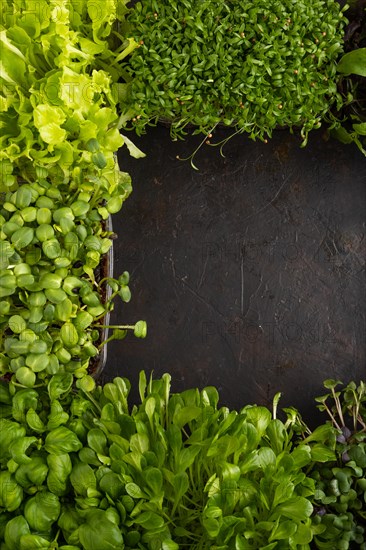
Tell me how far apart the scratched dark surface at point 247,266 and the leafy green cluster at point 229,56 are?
0.31m

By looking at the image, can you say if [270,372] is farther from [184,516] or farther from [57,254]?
[57,254]

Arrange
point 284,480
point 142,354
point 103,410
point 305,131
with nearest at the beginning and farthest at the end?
1. point 284,480
2. point 103,410
3. point 305,131
4. point 142,354

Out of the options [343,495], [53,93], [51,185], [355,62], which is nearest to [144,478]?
[343,495]

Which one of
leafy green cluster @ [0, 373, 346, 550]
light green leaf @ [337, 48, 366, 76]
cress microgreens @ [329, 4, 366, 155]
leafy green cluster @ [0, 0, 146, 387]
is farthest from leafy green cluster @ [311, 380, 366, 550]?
light green leaf @ [337, 48, 366, 76]

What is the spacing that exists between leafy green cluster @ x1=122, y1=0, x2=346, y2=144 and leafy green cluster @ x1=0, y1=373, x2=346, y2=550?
0.66 meters

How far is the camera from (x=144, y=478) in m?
1.11

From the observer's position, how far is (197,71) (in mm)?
1364

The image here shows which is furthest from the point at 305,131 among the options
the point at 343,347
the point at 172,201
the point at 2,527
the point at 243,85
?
the point at 2,527

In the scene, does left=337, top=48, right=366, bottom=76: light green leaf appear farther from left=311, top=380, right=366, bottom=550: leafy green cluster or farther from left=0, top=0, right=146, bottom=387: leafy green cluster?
left=311, top=380, right=366, bottom=550: leafy green cluster

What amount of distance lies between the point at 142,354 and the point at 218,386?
0.75 feet

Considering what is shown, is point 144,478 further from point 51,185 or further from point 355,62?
point 355,62

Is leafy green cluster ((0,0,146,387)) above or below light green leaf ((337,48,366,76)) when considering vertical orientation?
below

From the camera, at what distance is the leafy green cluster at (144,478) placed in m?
1.08

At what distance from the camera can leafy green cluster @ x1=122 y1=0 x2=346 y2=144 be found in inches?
53.2
